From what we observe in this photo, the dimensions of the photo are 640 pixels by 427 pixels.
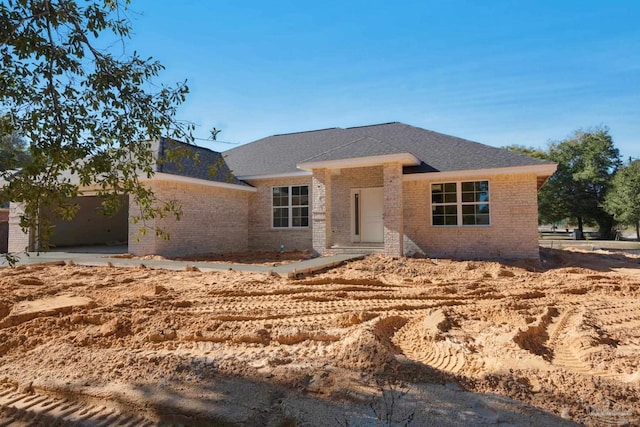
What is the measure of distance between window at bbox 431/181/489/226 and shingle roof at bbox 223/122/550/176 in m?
0.80

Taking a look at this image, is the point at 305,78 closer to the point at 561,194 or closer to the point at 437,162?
the point at 437,162

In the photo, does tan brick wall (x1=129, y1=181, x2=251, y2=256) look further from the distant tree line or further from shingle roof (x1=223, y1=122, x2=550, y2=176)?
the distant tree line

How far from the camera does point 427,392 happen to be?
3.56m

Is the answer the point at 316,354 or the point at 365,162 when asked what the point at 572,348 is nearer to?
the point at 316,354

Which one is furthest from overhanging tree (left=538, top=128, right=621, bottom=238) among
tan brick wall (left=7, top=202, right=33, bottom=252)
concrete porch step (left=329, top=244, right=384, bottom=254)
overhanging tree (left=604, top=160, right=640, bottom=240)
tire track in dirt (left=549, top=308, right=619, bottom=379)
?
tan brick wall (left=7, top=202, right=33, bottom=252)

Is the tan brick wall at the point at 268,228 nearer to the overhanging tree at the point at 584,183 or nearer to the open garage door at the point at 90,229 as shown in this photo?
the open garage door at the point at 90,229

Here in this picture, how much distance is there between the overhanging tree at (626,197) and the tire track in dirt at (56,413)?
116 ft

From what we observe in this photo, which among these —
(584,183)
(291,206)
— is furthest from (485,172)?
(584,183)

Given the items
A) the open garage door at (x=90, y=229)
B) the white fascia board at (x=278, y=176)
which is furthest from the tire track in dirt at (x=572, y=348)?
the open garage door at (x=90, y=229)

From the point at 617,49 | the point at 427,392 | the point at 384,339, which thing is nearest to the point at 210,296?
the point at 384,339

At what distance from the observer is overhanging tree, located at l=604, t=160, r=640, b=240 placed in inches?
1122

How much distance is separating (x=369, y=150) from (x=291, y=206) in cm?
516

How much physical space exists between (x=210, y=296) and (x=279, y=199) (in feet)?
35.5

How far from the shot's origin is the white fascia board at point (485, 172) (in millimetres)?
13164
